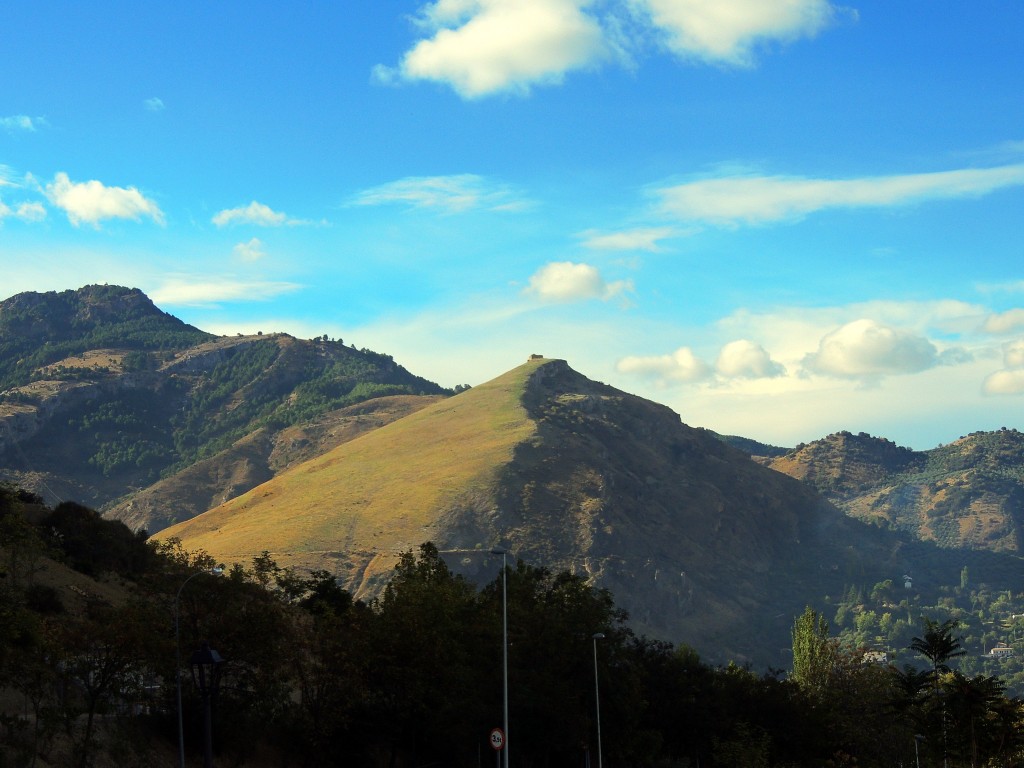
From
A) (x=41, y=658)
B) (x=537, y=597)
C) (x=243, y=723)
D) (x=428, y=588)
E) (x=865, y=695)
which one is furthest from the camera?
(x=865, y=695)

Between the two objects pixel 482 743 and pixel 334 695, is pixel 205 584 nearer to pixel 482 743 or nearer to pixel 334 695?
pixel 334 695

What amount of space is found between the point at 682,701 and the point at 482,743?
26319 mm

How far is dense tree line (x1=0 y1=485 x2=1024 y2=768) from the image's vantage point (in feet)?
137

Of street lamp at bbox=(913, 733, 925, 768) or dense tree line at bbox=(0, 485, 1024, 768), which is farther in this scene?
street lamp at bbox=(913, 733, 925, 768)

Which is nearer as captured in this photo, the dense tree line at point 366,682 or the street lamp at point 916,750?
the dense tree line at point 366,682

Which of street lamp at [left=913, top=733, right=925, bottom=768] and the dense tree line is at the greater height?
the dense tree line

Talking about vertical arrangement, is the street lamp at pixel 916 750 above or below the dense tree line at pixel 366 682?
below

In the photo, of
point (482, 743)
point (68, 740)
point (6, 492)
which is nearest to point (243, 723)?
point (68, 740)

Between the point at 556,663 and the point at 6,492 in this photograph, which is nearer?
the point at 556,663

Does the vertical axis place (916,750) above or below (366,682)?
below

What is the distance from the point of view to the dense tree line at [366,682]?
41625mm

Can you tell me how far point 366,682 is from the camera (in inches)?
2082

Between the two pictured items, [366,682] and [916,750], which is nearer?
[366,682]

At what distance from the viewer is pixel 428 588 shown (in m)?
62.4
